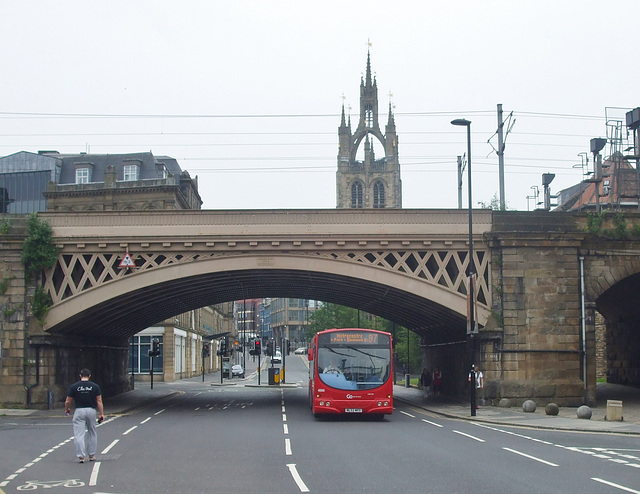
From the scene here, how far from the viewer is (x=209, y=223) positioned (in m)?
34.2

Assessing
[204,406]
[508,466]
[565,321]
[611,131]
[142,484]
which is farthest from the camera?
[611,131]

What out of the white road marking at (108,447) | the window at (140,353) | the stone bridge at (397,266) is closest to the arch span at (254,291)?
the stone bridge at (397,266)

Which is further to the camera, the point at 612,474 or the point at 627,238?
the point at 627,238

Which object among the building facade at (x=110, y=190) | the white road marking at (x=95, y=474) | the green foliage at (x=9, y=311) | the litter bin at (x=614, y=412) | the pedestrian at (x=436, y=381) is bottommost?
the pedestrian at (x=436, y=381)

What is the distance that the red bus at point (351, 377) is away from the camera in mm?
28062

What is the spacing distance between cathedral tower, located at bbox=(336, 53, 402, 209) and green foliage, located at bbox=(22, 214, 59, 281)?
11669cm

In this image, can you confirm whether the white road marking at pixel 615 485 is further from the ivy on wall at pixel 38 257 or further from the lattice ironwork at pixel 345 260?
the ivy on wall at pixel 38 257

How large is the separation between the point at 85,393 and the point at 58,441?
6.03 meters

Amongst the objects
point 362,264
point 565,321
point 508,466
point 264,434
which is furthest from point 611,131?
point 508,466

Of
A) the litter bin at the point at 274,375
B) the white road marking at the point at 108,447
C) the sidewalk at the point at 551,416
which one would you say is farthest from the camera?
the litter bin at the point at 274,375

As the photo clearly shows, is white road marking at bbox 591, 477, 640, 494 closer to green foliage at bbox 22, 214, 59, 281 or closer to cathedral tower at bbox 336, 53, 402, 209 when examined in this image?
green foliage at bbox 22, 214, 59, 281

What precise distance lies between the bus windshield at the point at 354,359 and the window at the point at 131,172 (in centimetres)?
4612

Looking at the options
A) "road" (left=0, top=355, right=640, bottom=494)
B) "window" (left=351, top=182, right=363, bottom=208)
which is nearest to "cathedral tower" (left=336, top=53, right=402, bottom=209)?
"window" (left=351, top=182, right=363, bottom=208)

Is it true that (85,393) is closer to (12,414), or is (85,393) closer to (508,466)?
(508,466)
